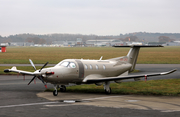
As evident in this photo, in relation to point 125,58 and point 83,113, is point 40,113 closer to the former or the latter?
point 83,113

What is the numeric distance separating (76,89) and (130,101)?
667 centimetres

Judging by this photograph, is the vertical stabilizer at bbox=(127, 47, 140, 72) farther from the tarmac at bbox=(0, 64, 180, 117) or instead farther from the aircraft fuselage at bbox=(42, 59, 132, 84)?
the tarmac at bbox=(0, 64, 180, 117)

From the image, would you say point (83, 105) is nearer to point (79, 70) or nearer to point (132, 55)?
point (79, 70)

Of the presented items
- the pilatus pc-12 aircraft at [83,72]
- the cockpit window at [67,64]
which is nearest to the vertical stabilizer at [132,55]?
the pilatus pc-12 aircraft at [83,72]

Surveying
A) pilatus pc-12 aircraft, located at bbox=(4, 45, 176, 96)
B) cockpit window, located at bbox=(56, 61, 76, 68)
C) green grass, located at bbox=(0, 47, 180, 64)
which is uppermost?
A: cockpit window, located at bbox=(56, 61, 76, 68)

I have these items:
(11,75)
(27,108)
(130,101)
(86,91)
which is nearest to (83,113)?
(27,108)

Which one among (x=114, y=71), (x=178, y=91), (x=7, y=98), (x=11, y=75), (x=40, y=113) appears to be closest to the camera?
(x=40, y=113)

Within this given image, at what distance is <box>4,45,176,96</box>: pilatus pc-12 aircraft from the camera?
2105cm

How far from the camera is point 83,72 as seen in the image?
904 inches

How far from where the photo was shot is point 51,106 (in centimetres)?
1717

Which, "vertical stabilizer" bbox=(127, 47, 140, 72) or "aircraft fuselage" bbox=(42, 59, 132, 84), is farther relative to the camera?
"vertical stabilizer" bbox=(127, 47, 140, 72)

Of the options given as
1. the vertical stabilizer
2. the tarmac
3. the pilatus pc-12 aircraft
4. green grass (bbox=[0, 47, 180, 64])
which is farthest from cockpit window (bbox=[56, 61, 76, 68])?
green grass (bbox=[0, 47, 180, 64])

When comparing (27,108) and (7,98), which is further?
(7,98)

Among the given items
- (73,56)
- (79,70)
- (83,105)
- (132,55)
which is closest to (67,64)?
(79,70)
